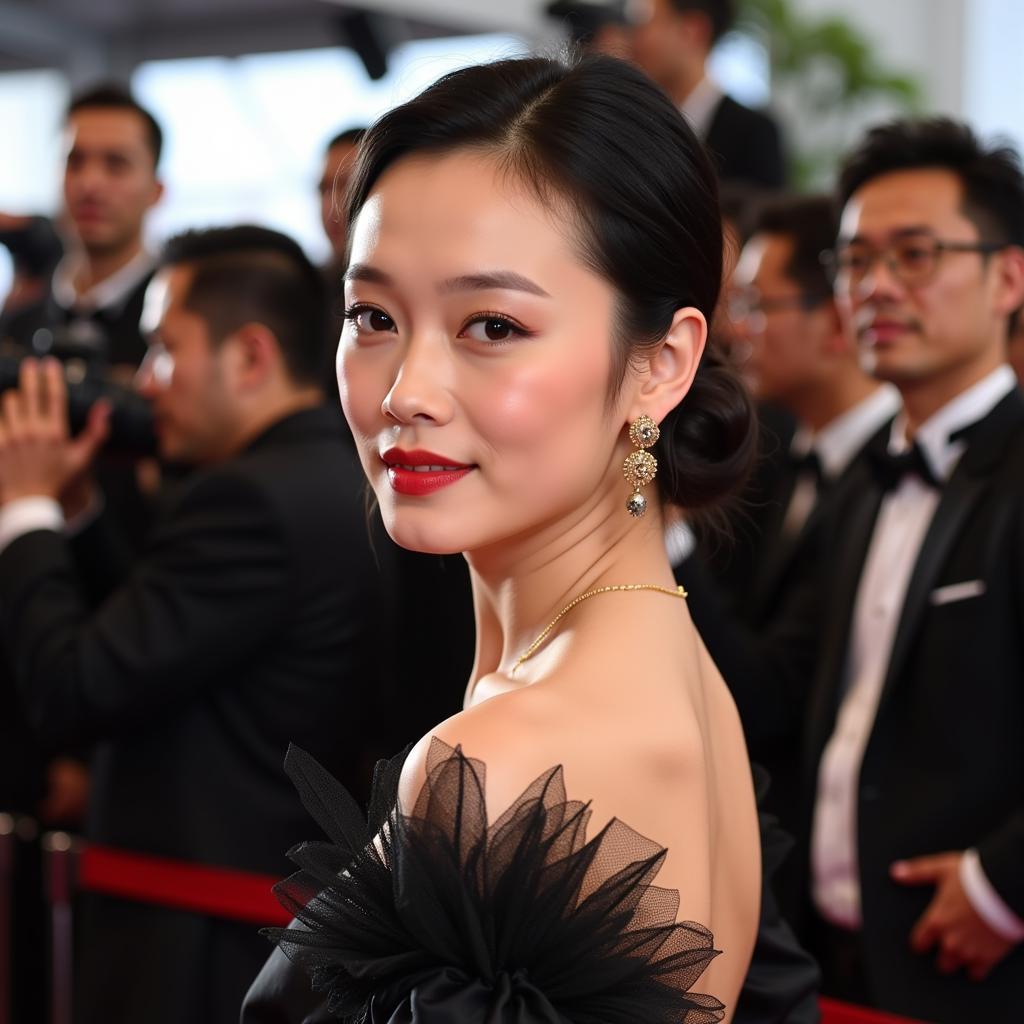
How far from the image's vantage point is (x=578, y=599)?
1183mm

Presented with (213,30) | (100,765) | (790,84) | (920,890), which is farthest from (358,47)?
(213,30)

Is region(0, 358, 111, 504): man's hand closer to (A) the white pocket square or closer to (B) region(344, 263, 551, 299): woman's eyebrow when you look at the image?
(A) the white pocket square

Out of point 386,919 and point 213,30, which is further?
point 213,30

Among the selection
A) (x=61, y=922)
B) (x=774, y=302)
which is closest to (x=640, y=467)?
(x=61, y=922)

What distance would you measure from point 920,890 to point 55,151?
733cm

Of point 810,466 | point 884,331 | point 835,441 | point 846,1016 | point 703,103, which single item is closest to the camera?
point 846,1016

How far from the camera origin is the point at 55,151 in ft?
27.4

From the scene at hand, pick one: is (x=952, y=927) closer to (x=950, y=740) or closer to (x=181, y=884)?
(x=950, y=740)

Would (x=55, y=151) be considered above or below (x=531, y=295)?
above

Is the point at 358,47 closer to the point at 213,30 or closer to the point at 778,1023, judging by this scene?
the point at 778,1023

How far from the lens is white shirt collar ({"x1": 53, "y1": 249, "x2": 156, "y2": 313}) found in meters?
3.80

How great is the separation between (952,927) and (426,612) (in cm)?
86

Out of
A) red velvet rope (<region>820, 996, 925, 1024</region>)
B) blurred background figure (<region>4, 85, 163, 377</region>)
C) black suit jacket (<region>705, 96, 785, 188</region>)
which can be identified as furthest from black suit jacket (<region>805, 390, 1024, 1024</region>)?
black suit jacket (<region>705, 96, 785, 188</region>)

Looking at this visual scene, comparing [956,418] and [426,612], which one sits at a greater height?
[956,418]
